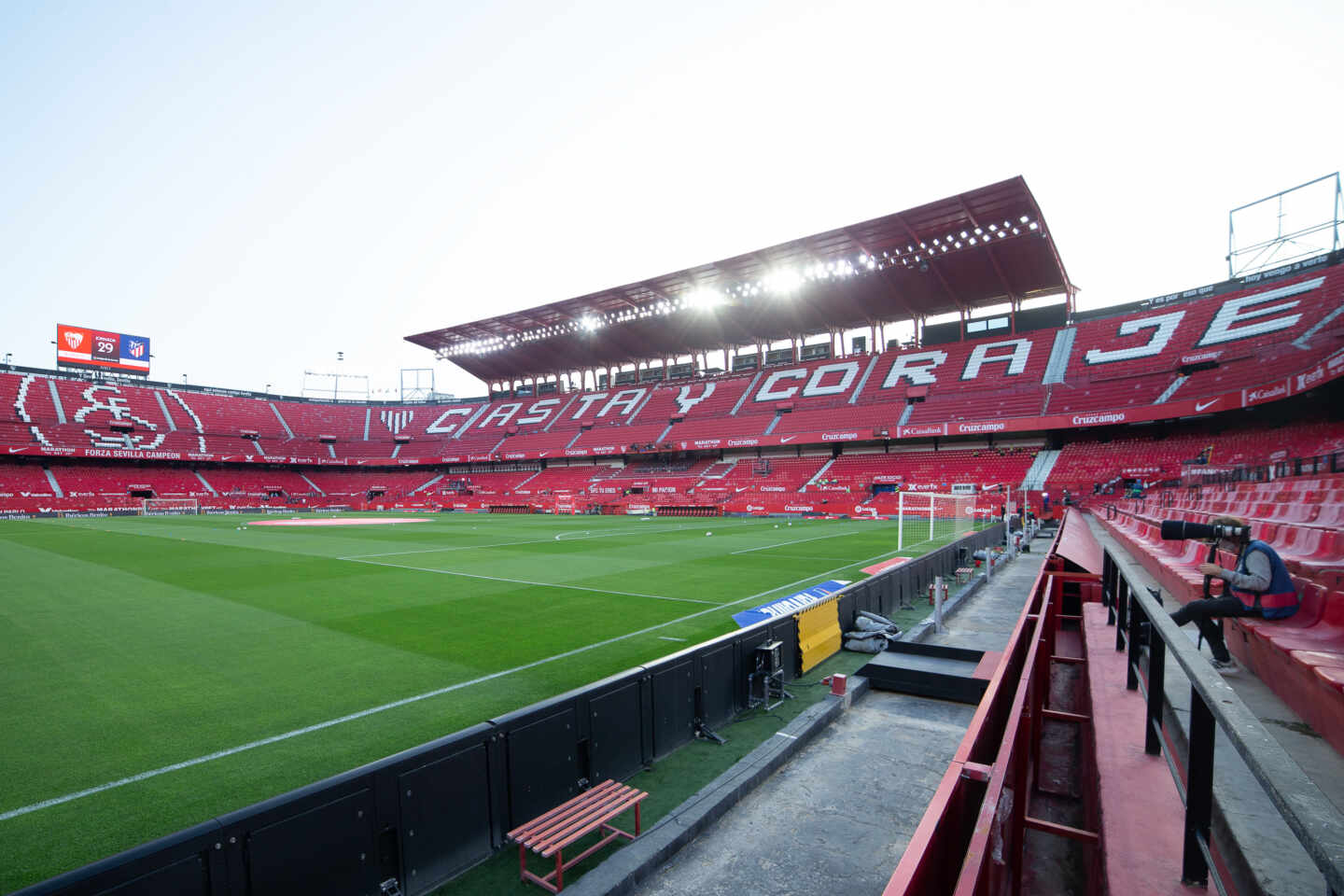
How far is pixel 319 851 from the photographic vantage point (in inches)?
136

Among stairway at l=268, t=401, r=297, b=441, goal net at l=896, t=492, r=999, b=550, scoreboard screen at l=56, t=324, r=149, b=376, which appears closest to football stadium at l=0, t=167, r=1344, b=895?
goal net at l=896, t=492, r=999, b=550

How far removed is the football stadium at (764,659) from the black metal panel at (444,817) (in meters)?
0.02

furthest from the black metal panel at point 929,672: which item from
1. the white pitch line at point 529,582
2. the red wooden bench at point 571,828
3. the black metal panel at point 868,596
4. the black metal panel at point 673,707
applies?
the red wooden bench at point 571,828

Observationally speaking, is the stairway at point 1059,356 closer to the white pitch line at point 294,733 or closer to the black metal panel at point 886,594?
the black metal panel at point 886,594

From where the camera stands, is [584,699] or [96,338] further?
[96,338]

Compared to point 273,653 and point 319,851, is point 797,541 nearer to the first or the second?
point 273,653

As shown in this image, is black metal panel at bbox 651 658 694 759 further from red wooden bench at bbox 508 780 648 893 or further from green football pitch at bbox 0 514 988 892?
green football pitch at bbox 0 514 988 892

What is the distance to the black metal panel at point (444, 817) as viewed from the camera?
151 inches

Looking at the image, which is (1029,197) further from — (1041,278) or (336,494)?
(336,494)

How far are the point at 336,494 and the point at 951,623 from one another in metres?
64.0

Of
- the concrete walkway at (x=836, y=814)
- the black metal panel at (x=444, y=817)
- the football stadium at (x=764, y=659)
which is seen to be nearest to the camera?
the football stadium at (x=764, y=659)

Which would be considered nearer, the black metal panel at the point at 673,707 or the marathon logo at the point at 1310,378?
the black metal panel at the point at 673,707

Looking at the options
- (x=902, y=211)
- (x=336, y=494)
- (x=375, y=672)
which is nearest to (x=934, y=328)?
(x=902, y=211)

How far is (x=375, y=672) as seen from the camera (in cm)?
758
